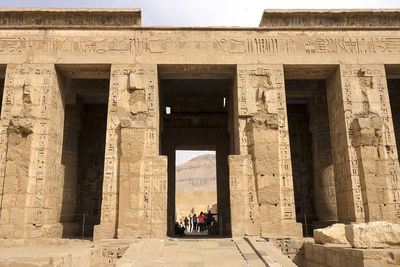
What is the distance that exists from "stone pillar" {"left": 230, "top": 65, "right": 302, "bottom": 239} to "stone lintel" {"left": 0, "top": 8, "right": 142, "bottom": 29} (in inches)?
123

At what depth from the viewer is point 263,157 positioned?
25.9 feet

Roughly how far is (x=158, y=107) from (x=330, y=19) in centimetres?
487

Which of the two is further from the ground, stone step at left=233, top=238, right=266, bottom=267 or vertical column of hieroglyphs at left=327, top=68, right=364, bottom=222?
vertical column of hieroglyphs at left=327, top=68, right=364, bottom=222

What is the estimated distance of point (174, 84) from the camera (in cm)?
Result: 1135

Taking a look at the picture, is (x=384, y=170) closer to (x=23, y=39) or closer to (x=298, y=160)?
(x=298, y=160)

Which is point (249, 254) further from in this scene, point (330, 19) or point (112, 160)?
point (330, 19)

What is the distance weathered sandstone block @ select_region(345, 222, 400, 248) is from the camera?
4879mm

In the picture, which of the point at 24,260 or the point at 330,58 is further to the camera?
the point at 330,58

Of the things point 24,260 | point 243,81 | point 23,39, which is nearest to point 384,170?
point 243,81

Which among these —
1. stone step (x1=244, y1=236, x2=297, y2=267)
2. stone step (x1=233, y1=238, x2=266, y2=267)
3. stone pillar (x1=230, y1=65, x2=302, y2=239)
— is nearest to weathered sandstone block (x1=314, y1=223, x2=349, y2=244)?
stone step (x1=244, y1=236, x2=297, y2=267)

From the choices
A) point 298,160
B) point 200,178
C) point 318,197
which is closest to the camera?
point 318,197

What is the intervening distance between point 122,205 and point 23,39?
4.78 meters

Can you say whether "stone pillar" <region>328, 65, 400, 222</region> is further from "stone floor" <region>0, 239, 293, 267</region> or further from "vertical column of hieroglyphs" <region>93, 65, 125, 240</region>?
"vertical column of hieroglyphs" <region>93, 65, 125, 240</region>

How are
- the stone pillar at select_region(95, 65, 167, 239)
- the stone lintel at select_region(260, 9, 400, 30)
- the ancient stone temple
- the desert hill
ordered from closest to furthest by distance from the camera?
the stone pillar at select_region(95, 65, 167, 239)
the ancient stone temple
the stone lintel at select_region(260, 9, 400, 30)
the desert hill
